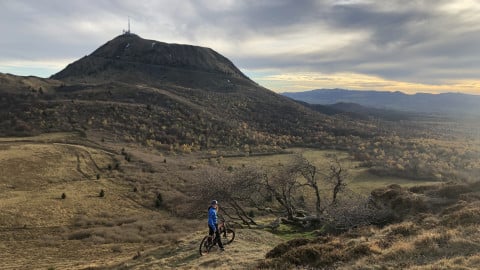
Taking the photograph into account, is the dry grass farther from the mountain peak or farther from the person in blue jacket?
the mountain peak

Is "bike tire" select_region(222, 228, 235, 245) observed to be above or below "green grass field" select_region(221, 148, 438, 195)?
above

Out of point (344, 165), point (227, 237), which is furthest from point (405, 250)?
point (344, 165)

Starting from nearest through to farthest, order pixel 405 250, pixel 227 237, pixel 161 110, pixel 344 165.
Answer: pixel 405 250, pixel 227 237, pixel 344 165, pixel 161 110

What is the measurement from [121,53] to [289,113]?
106m

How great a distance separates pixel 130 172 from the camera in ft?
193

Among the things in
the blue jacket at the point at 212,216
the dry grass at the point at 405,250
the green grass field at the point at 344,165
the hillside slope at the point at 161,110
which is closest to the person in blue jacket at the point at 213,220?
the blue jacket at the point at 212,216

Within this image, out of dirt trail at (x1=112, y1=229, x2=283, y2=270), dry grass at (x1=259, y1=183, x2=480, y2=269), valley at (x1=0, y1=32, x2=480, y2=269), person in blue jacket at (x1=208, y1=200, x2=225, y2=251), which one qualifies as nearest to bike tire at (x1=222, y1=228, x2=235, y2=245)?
dirt trail at (x1=112, y1=229, x2=283, y2=270)

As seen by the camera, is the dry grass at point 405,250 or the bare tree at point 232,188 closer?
the dry grass at point 405,250

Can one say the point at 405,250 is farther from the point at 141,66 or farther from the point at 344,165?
the point at 141,66

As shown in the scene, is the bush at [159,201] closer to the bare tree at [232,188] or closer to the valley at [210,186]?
the valley at [210,186]

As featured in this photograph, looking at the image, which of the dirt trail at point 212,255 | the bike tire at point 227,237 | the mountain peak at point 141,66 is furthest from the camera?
the mountain peak at point 141,66

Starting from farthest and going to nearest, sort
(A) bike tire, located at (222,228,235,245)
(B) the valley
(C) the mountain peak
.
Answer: (C) the mountain peak → (A) bike tire, located at (222,228,235,245) → (B) the valley

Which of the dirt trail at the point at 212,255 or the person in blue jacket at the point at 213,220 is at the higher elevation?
the person in blue jacket at the point at 213,220

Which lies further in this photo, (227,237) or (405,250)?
(227,237)
